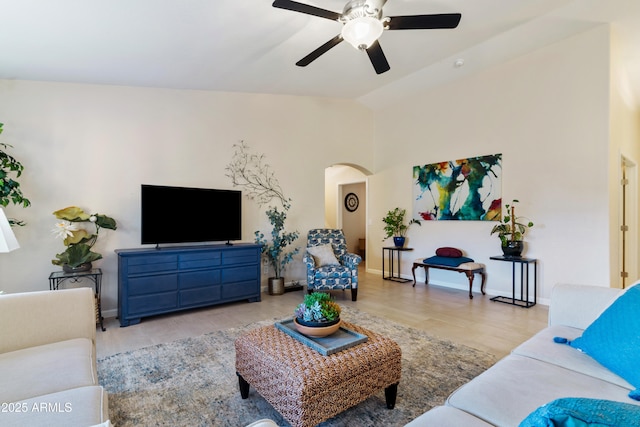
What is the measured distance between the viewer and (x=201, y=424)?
1.82m

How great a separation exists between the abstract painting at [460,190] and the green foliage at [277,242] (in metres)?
2.33

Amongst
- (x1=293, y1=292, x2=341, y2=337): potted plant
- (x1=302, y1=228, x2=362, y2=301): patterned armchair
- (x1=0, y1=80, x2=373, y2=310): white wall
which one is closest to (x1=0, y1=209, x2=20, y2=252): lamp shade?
(x1=293, y1=292, x2=341, y2=337): potted plant

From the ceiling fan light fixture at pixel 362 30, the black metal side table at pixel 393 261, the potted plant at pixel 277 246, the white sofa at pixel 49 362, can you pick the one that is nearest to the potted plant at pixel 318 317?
the white sofa at pixel 49 362

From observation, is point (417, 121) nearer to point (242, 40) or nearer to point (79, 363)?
point (242, 40)

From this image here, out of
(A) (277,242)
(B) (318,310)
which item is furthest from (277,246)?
(B) (318,310)

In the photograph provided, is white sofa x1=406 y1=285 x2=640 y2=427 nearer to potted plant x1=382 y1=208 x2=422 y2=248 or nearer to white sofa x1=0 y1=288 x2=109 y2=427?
white sofa x1=0 y1=288 x2=109 y2=427

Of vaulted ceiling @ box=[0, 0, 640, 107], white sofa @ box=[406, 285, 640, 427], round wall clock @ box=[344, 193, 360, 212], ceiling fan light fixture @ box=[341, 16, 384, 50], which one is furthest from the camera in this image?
round wall clock @ box=[344, 193, 360, 212]

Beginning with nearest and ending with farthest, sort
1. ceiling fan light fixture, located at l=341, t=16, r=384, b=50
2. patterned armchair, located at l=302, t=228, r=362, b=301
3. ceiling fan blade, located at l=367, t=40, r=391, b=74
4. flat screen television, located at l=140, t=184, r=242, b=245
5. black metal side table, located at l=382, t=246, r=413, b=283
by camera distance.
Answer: ceiling fan light fixture, located at l=341, t=16, r=384, b=50, ceiling fan blade, located at l=367, t=40, r=391, b=74, flat screen television, located at l=140, t=184, r=242, b=245, patterned armchair, located at l=302, t=228, r=362, b=301, black metal side table, located at l=382, t=246, r=413, b=283

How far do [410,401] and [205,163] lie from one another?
3819 millimetres

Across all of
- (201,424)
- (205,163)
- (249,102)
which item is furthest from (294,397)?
(249,102)

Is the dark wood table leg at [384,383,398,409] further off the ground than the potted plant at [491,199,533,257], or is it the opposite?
the potted plant at [491,199,533,257]

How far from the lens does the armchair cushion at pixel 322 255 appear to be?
472cm

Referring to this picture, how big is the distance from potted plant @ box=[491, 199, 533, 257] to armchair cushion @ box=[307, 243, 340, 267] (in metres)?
2.29

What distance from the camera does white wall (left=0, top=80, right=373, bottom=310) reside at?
341 cm
